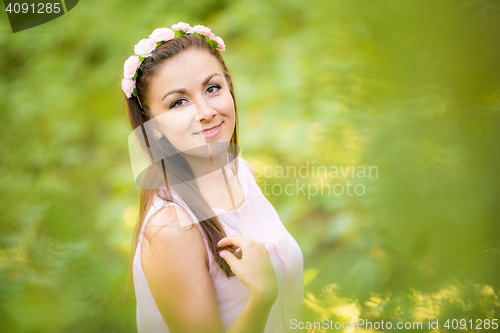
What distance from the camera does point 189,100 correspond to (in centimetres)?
57

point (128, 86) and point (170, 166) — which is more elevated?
point (128, 86)

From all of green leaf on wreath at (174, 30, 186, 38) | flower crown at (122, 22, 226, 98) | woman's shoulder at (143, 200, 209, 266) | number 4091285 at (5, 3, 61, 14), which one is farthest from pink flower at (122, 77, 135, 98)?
number 4091285 at (5, 3, 61, 14)

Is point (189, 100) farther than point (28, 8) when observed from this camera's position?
No

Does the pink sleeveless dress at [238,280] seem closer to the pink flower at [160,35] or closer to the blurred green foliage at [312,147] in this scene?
the blurred green foliage at [312,147]

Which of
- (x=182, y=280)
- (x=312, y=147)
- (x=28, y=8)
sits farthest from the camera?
(x=312, y=147)

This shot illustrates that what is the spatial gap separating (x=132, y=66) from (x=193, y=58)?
0.12 metres

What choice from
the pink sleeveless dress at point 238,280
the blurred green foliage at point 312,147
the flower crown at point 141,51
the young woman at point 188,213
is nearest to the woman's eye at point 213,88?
the young woman at point 188,213

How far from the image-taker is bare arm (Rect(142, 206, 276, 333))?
0.52 meters

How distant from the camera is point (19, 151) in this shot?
2.98ft

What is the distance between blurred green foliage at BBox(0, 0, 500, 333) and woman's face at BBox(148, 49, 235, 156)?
0.41 meters

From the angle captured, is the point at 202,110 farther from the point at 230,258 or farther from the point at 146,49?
the point at 230,258

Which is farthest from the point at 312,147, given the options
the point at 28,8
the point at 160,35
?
the point at 28,8

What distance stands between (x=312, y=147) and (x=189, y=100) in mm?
523

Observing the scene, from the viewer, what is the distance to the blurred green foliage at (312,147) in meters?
0.81
